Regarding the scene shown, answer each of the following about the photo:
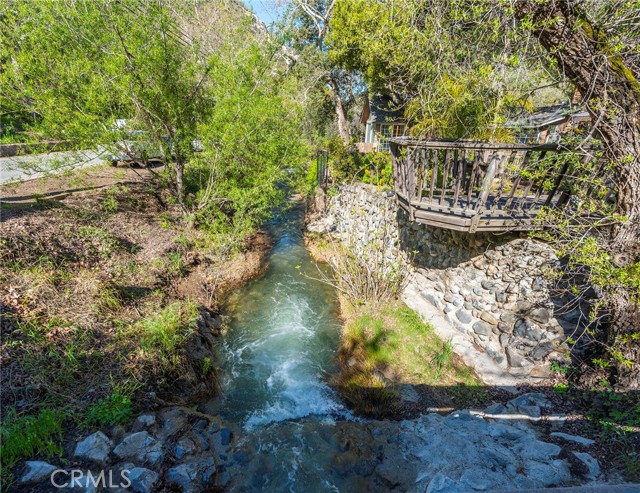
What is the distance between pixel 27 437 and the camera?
10.1 feet

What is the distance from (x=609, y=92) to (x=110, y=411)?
7146 millimetres

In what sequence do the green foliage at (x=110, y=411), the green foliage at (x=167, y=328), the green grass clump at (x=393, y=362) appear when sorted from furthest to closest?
the green foliage at (x=167, y=328) → the green grass clump at (x=393, y=362) → the green foliage at (x=110, y=411)

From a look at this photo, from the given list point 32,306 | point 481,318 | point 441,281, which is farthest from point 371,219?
point 32,306

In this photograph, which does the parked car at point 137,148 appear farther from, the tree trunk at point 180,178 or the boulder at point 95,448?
the boulder at point 95,448

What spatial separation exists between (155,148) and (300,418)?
788 centimetres

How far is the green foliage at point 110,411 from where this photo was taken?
11.9 ft

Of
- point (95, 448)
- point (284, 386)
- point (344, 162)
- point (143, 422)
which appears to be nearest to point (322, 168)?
point (344, 162)

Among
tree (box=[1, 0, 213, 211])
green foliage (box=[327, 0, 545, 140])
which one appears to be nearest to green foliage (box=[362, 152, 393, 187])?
green foliage (box=[327, 0, 545, 140])

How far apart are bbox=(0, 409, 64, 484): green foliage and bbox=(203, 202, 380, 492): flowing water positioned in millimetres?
2000

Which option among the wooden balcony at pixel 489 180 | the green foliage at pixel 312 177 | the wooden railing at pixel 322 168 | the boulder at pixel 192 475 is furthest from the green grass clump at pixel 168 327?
the wooden railing at pixel 322 168

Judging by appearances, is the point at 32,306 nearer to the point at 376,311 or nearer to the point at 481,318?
the point at 376,311

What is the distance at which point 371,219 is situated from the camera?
9008 mm

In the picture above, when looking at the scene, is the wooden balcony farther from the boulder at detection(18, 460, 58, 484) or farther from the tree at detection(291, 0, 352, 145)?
the tree at detection(291, 0, 352, 145)

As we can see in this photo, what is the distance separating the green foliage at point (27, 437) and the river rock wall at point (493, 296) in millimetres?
5977
